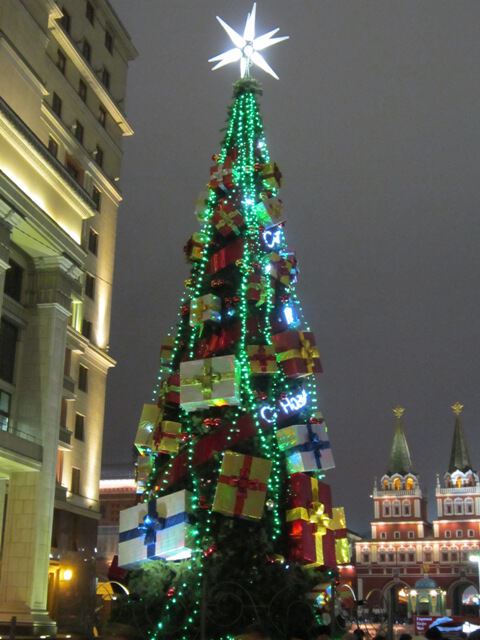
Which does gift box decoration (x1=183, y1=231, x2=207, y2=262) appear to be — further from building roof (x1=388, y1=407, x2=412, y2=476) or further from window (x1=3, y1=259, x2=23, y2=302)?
building roof (x1=388, y1=407, x2=412, y2=476)

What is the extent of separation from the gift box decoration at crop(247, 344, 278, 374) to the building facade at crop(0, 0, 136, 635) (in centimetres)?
834

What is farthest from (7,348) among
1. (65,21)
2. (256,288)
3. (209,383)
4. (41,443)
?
(65,21)

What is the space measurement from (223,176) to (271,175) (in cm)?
106

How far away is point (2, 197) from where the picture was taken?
Result: 69.4 ft

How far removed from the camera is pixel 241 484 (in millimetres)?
14289

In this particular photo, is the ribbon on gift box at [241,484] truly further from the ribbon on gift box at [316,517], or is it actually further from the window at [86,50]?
the window at [86,50]

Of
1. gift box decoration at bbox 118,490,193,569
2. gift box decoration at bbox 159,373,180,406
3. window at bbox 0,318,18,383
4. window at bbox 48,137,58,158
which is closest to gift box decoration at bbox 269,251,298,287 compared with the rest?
gift box decoration at bbox 159,373,180,406

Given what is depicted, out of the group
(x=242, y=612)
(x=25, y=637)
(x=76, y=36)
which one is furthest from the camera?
(x=76, y=36)

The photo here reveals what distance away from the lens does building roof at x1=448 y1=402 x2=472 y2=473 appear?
97.9 metres

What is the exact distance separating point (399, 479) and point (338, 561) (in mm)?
84025

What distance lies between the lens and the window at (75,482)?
31406 millimetres

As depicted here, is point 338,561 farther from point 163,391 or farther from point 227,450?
point 163,391

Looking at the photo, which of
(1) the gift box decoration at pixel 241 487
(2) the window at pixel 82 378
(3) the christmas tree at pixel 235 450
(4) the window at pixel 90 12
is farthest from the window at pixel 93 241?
(1) the gift box decoration at pixel 241 487

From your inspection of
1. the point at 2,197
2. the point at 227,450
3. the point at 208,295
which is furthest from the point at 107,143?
the point at 227,450
